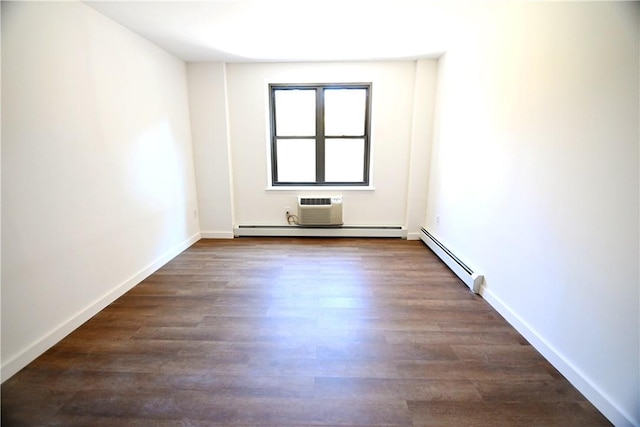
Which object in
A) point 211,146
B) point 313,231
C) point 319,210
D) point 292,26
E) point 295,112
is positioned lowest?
point 313,231

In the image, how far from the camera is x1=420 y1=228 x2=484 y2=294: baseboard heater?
249 centimetres

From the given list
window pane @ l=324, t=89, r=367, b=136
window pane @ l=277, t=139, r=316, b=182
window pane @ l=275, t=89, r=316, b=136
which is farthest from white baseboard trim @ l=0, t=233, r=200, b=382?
window pane @ l=324, t=89, r=367, b=136

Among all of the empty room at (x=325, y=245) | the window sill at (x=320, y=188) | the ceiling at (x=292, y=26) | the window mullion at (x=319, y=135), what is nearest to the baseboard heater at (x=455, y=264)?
the empty room at (x=325, y=245)

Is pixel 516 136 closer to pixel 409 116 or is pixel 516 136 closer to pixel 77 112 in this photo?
pixel 409 116

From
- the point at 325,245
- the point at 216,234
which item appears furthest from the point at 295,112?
the point at 216,234

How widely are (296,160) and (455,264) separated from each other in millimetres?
2579

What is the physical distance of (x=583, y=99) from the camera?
1.49 metres

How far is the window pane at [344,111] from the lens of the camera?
396cm

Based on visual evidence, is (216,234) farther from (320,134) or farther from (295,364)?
(295,364)

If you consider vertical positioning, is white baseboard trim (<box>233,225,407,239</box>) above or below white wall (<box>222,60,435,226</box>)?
below

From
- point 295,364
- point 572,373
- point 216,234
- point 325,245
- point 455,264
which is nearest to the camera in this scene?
point 572,373

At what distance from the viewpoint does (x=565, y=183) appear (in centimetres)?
160

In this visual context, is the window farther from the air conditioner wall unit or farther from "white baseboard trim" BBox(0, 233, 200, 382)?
"white baseboard trim" BBox(0, 233, 200, 382)

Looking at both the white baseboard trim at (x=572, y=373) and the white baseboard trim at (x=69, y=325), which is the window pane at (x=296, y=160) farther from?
the white baseboard trim at (x=572, y=373)
